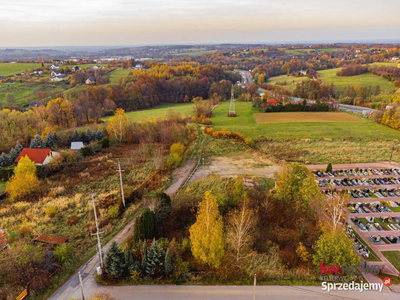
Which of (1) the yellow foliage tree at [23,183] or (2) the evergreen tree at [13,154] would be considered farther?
(2) the evergreen tree at [13,154]

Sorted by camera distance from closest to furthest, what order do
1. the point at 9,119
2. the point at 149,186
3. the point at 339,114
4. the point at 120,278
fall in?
the point at 120,278, the point at 149,186, the point at 9,119, the point at 339,114

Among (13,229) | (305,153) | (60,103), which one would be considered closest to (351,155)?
(305,153)

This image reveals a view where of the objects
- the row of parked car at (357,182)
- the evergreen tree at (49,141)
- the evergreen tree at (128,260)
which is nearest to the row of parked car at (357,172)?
the row of parked car at (357,182)

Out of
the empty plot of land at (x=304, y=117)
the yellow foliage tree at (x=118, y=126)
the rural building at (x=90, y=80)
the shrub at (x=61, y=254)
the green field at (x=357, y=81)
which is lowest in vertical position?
the shrub at (x=61, y=254)

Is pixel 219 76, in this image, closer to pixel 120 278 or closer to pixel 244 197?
pixel 244 197

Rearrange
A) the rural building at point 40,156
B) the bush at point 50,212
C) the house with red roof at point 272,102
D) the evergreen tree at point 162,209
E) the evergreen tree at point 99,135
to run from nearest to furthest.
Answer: the evergreen tree at point 162,209, the bush at point 50,212, the rural building at point 40,156, the evergreen tree at point 99,135, the house with red roof at point 272,102

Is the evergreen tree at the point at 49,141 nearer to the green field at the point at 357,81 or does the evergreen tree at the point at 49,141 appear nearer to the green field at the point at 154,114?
the green field at the point at 154,114

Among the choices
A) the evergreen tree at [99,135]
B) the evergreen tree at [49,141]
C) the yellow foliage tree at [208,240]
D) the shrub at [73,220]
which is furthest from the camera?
the evergreen tree at [99,135]
